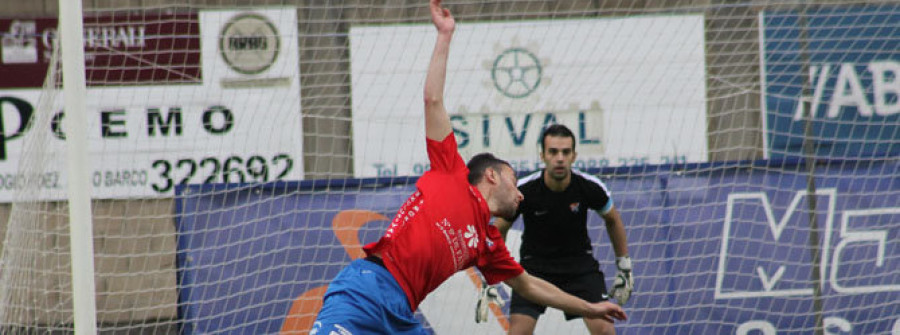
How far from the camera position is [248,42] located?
830 centimetres

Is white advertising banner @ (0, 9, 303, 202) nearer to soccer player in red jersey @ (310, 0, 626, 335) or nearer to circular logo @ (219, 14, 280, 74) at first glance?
circular logo @ (219, 14, 280, 74)

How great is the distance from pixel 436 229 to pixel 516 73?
421 cm

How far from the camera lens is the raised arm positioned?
431 centimetres

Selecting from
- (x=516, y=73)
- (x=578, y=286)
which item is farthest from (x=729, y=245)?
(x=516, y=73)

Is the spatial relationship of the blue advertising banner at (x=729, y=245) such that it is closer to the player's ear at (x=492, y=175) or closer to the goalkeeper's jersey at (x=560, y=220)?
the goalkeeper's jersey at (x=560, y=220)

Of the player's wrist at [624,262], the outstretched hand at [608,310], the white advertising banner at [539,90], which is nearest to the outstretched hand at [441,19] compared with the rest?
the outstretched hand at [608,310]

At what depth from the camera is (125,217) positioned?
27.4 feet

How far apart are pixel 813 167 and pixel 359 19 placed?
3.50 meters

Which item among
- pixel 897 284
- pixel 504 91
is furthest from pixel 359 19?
pixel 897 284

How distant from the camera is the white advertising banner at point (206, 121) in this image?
8.12m

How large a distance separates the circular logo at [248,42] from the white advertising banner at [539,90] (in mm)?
645

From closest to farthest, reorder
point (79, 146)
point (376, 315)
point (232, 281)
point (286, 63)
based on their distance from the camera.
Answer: point (376, 315) → point (79, 146) → point (232, 281) → point (286, 63)

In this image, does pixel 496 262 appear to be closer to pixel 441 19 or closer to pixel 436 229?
pixel 436 229

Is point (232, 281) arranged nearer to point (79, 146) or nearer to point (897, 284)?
point (79, 146)
